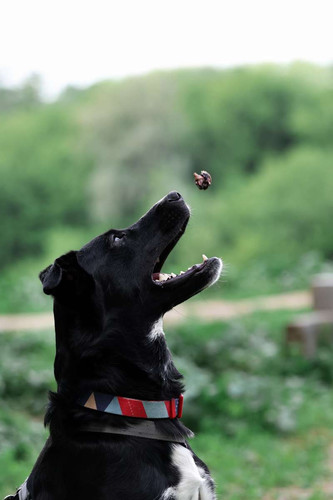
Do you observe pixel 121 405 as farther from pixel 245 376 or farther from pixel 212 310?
pixel 212 310

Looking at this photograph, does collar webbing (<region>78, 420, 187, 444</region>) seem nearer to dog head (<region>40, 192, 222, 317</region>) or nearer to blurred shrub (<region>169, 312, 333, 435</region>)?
dog head (<region>40, 192, 222, 317</region>)

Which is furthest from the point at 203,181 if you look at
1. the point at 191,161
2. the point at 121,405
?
the point at 191,161

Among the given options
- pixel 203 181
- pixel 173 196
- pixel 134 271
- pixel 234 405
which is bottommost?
pixel 134 271

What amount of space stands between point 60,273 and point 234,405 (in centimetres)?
437

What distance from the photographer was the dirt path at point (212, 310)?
11323 mm

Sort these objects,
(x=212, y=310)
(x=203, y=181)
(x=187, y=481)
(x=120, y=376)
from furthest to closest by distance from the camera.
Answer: (x=212, y=310)
(x=203, y=181)
(x=120, y=376)
(x=187, y=481)

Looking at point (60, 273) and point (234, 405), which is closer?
point (60, 273)

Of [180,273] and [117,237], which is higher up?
[117,237]

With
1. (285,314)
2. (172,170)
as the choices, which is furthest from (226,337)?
(172,170)

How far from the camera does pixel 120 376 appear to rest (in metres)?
2.97

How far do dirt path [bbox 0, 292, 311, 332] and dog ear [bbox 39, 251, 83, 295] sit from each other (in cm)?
714

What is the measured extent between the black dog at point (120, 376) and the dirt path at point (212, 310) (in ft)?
23.0

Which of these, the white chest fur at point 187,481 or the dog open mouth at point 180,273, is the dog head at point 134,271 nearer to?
the dog open mouth at point 180,273

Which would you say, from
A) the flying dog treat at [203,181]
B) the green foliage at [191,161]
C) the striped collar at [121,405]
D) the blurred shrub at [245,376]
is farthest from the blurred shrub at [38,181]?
the striped collar at [121,405]
